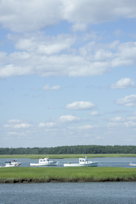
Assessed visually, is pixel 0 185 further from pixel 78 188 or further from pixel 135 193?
pixel 135 193

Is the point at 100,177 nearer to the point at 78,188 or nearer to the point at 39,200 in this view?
the point at 78,188

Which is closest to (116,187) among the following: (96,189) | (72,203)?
(96,189)

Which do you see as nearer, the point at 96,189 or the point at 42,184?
the point at 96,189

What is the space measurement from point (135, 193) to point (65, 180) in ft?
50.4

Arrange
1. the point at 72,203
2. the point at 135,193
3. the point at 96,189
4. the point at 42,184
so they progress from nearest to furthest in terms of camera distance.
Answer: the point at 72,203, the point at 135,193, the point at 96,189, the point at 42,184

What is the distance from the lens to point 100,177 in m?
74.2

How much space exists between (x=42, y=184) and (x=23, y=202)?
1669cm

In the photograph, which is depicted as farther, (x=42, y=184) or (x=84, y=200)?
(x=42, y=184)

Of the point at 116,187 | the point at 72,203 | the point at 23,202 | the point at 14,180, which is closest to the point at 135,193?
the point at 116,187

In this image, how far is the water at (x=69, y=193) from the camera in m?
56.2

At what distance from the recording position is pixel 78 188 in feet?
221

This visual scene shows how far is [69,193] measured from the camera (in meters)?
62.2

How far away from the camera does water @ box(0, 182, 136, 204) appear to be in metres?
56.2

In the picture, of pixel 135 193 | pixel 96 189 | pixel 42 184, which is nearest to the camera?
pixel 135 193
